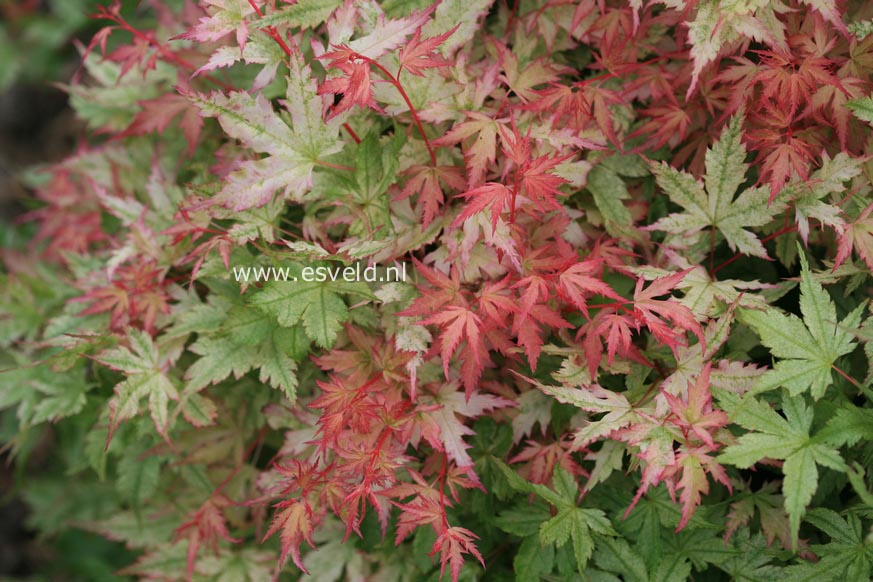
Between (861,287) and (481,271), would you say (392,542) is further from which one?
(861,287)

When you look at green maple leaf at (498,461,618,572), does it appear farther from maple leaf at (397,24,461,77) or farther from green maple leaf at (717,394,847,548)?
maple leaf at (397,24,461,77)

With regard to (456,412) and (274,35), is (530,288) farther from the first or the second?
(274,35)

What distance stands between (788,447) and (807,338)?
23 cm

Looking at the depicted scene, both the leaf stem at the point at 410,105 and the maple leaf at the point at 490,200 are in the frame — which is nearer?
the maple leaf at the point at 490,200

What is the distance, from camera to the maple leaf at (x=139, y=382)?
167cm

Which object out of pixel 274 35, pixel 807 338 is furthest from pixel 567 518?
pixel 274 35

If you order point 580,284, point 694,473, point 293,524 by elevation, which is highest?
point 580,284

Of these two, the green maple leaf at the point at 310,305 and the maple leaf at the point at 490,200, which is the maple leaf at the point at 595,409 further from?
the green maple leaf at the point at 310,305

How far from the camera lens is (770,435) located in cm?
132

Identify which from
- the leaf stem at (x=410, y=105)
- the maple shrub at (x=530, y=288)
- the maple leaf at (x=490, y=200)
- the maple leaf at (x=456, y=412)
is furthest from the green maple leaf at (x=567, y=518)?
the leaf stem at (x=410, y=105)

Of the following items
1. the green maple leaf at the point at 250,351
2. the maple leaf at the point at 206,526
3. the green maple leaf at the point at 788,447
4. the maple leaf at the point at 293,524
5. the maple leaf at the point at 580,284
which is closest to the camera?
the green maple leaf at the point at 788,447

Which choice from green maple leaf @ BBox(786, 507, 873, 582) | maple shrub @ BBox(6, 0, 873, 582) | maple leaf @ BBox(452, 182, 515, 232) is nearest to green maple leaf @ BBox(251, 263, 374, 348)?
maple shrub @ BBox(6, 0, 873, 582)

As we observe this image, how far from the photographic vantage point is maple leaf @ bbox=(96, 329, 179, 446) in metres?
1.67

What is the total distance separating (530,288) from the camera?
137 cm
